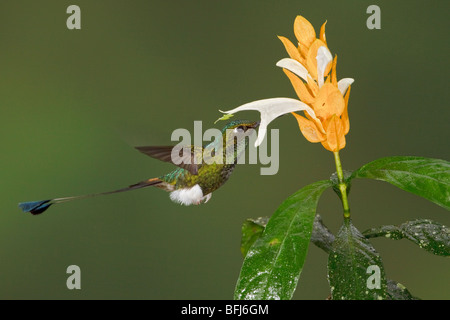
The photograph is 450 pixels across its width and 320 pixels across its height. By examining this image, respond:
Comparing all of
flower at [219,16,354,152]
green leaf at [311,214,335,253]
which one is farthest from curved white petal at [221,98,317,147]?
green leaf at [311,214,335,253]

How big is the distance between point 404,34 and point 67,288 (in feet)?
3.99

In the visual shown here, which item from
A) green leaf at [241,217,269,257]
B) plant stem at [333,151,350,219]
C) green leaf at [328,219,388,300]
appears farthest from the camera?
green leaf at [241,217,269,257]

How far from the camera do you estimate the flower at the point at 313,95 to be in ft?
1.89

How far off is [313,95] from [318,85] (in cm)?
1

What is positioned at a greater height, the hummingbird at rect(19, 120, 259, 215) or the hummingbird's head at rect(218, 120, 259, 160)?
the hummingbird's head at rect(218, 120, 259, 160)

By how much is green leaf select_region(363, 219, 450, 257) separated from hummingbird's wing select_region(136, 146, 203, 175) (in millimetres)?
264

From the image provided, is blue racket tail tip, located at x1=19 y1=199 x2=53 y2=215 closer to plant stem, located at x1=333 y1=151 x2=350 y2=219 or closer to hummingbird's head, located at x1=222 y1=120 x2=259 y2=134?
hummingbird's head, located at x1=222 y1=120 x2=259 y2=134

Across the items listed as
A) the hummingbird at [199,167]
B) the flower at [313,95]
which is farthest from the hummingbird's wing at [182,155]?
the flower at [313,95]

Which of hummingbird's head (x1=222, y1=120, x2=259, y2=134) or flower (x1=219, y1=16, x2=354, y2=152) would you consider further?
hummingbird's head (x1=222, y1=120, x2=259, y2=134)

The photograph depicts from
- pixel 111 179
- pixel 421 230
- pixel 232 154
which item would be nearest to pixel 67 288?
pixel 111 179

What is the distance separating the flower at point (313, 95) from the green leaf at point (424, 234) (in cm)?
16

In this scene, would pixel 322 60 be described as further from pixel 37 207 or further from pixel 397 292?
pixel 37 207

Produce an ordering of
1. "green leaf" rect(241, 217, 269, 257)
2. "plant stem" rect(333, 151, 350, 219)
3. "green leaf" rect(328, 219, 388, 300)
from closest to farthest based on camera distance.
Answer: "green leaf" rect(328, 219, 388, 300) < "plant stem" rect(333, 151, 350, 219) < "green leaf" rect(241, 217, 269, 257)

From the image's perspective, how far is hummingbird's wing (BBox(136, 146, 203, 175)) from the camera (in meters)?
0.68
